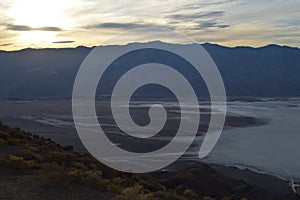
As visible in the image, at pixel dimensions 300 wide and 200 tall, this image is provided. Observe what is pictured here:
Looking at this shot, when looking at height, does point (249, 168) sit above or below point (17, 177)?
below

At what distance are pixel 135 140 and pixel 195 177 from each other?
805 inches

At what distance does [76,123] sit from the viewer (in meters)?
55.1

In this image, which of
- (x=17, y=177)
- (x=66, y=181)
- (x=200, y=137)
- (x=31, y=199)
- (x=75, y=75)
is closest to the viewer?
(x=31, y=199)

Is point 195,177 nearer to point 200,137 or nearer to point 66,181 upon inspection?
point 66,181

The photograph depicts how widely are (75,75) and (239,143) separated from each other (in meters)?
164

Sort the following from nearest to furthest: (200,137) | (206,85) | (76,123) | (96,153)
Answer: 1. (96,153)
2. (200,137)
3. (76,123)
4. (206,85)

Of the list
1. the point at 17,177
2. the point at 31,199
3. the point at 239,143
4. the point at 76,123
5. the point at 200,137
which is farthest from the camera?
the point at 76,123

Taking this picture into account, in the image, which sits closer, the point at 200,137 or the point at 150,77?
the point at 200,137

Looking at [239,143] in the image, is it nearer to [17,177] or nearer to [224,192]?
[224,192]

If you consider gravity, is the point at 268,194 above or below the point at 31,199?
below

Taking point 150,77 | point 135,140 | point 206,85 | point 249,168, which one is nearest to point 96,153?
point 135,140

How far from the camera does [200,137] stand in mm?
43594

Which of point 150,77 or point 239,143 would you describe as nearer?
point 239,143

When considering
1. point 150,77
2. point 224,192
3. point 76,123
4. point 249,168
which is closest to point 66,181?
point 224,192
